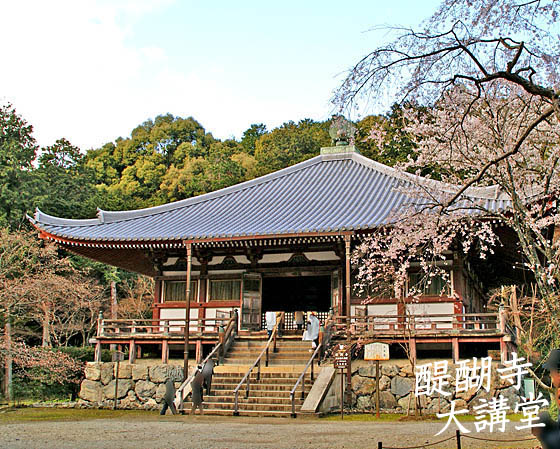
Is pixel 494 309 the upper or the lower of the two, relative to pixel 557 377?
upper

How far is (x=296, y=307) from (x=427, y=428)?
1596 cm

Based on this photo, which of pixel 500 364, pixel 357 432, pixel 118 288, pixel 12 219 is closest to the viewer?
pixel 357 432

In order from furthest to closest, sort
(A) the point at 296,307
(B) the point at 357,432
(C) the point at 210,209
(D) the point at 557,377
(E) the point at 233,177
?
(E) the point at 233,177 < (A) the point at 296,307 < (C) the point at 210,209 < (B) the point at 357,432 < (D) the point at 557,377

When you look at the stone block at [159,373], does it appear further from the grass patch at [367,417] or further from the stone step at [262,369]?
the grass patch at [367,417]

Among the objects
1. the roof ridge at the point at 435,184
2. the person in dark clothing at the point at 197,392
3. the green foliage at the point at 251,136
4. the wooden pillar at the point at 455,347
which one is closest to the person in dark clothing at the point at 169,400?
the person in dark clothing at the point at 197,392

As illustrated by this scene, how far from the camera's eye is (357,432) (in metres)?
10.9

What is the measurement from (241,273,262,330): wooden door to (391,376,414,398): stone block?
5.50 metres

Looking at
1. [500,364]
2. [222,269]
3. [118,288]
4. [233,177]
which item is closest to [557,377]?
[500,364]

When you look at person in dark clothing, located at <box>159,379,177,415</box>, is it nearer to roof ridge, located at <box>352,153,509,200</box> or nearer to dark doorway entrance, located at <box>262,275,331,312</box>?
roof ridge, located at <box>352,153,509,200</box>

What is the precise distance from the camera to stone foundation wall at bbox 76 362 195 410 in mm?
18994

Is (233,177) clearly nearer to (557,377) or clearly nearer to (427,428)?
(427,428)

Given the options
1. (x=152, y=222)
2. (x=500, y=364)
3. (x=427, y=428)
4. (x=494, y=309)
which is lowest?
(x=427, y=428)

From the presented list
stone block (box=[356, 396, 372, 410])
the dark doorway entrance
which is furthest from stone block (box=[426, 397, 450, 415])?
the dark doorway entrance

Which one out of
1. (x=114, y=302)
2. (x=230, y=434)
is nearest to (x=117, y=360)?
(x=230, y=434)
